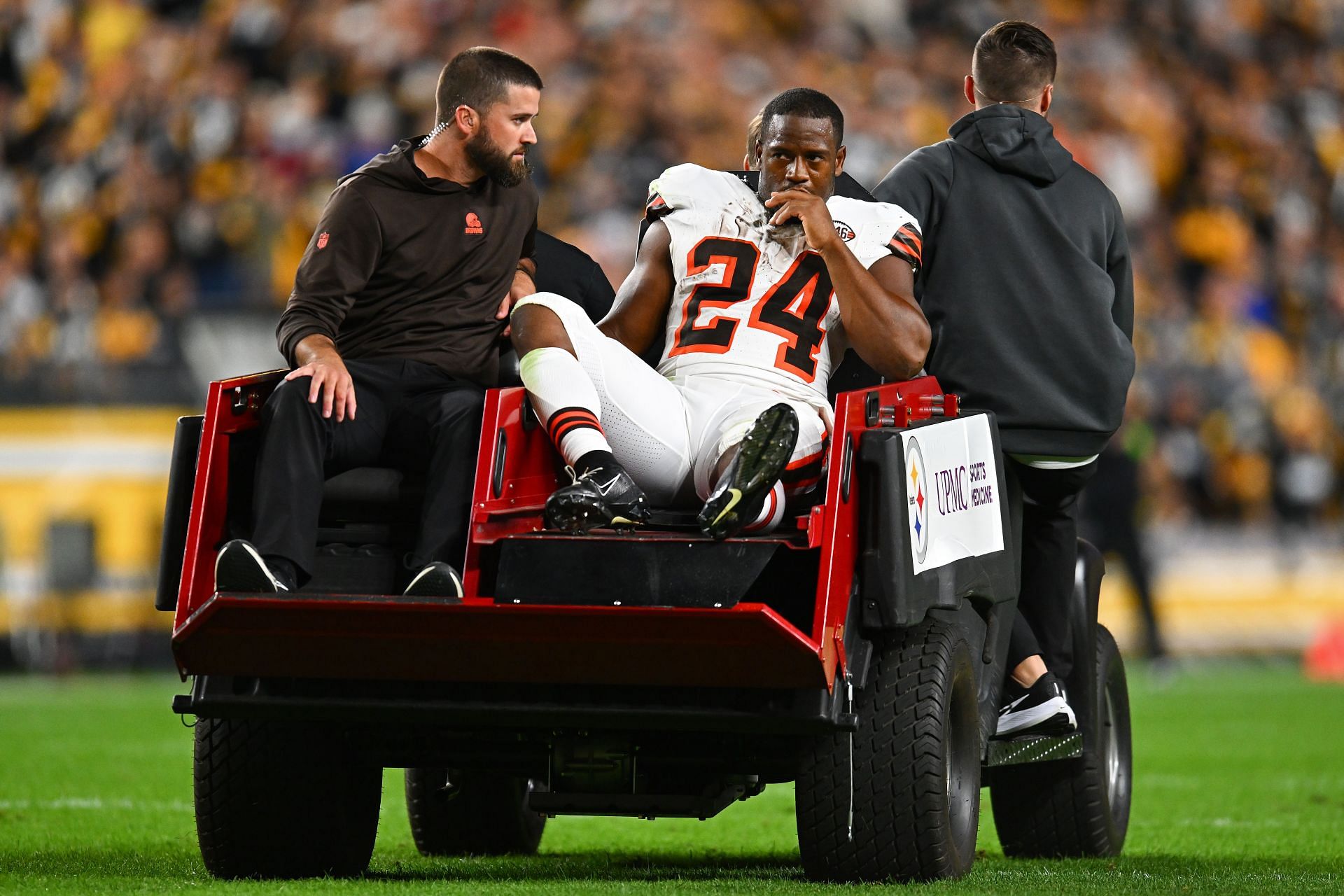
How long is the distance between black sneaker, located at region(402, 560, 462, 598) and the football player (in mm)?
359

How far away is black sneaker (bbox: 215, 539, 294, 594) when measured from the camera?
14.3 ft

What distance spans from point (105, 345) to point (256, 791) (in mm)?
10043

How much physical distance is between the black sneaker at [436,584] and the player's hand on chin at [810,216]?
4.04 ft

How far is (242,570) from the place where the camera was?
4340 mm

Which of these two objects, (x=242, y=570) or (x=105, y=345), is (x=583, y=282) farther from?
(x=105, y=345)

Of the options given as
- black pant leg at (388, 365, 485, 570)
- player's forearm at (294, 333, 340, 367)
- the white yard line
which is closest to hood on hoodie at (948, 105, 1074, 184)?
black pant leg at (388, 365, 485, 570)

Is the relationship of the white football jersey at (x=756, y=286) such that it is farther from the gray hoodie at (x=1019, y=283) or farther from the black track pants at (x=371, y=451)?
the black track pants at (x=371, y=451)

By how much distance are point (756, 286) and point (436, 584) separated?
1.26m

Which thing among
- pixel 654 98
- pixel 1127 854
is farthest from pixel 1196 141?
pixel 1127 854

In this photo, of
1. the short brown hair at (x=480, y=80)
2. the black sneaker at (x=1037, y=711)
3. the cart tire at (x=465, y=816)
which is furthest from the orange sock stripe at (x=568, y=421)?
the cart tire at (x=465, y=816)

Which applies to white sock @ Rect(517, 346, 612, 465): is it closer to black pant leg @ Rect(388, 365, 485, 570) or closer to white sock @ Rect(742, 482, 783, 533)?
black pant leg @ Rect(388, 365, 485, 570)

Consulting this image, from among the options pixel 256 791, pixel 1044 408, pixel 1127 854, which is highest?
pixel 1044 408

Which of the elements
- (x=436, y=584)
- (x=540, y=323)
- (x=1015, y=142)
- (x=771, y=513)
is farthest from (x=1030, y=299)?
(x=436, y=584)

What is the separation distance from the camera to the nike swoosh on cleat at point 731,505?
428 centimetres
